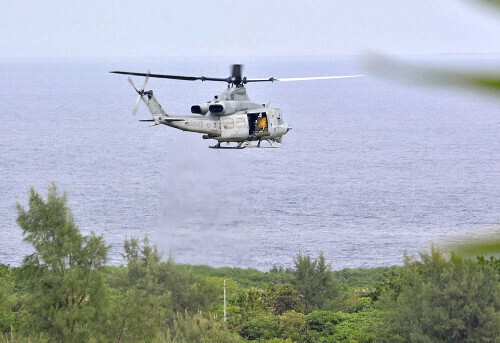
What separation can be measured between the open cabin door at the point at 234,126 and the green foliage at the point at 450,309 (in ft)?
33.3

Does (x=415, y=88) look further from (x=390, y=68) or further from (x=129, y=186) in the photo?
(x=129, y=186)

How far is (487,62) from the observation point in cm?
197

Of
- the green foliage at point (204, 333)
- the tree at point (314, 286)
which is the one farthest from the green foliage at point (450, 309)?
the tree at point (314, 286)

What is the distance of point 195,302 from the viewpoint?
41.5 m

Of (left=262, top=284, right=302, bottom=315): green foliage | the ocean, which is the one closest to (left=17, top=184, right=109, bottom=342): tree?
(left=262, top=284, right=302, bottom=315): green foliage

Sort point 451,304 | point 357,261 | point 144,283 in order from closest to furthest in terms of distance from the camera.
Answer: point 451,304, point 144,283, point 357,261

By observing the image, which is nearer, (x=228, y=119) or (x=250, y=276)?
(x=228, y=119)

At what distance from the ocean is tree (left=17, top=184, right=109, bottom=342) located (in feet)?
51.1

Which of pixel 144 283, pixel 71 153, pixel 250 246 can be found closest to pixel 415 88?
pixel 144 283

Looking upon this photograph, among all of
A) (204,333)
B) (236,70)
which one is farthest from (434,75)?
(236,70)

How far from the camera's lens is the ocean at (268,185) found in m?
64.2

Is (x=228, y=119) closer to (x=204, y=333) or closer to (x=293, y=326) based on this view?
(x=293, y=326)

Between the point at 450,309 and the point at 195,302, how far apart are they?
43.4 feet

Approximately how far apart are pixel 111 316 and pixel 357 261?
51968mm
